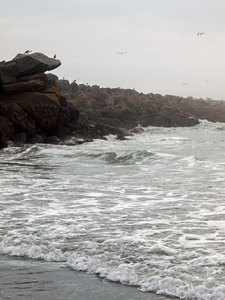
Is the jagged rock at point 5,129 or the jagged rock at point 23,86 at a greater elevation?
the jagged rock at point 23,86

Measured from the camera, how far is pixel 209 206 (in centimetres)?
775

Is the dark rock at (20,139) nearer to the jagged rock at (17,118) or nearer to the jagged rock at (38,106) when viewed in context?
the jagged rock at (17,118)

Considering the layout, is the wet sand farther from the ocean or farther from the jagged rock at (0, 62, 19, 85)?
the jagged rock at (0, 62, 19, 85)

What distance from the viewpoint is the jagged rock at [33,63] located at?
25.1 meters

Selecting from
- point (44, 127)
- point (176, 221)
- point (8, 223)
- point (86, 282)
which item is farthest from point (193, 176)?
point (44, 127)

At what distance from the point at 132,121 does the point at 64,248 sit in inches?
1309

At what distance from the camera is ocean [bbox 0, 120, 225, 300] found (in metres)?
4.48

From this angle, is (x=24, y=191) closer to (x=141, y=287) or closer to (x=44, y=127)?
(x=141, y=287)

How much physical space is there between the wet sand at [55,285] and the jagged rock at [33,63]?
2132 centimetres

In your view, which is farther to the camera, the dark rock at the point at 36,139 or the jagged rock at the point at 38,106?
the jagged rock at the point at 38,106

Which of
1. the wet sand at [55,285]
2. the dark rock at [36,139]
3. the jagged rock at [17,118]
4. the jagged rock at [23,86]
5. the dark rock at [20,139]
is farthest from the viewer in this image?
the jagged rock at [23,86]

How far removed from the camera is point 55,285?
4230 mm

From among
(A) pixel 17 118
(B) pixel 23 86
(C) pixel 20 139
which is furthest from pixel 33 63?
(C) pixel 20 139

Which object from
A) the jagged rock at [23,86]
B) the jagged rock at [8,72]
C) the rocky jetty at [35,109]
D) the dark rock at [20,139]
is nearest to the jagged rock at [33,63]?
the rocky jetty at [35,109]
